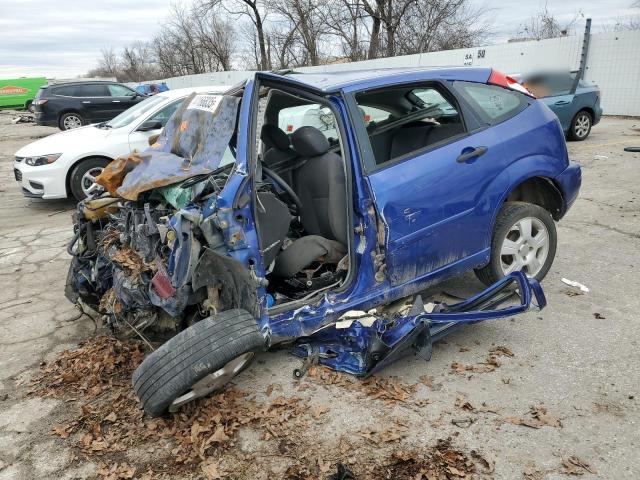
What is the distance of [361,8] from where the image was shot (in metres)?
28.2

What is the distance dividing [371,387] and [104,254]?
6.32 ft

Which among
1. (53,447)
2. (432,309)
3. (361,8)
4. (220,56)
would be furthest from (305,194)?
(220,56)

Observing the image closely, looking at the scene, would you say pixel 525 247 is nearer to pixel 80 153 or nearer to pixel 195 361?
pixel 195 361

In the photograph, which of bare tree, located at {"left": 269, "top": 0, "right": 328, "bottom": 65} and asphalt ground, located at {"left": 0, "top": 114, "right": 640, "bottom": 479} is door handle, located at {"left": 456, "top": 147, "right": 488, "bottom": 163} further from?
bare tree, located at {"left": 269, "top": 0, "right": 328, "bottom": 65}

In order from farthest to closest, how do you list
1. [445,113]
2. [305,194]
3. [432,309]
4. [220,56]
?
[220,56]
[445,113]
[305,194]
[432,309]

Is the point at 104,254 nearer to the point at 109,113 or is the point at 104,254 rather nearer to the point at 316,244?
the point at 316,244

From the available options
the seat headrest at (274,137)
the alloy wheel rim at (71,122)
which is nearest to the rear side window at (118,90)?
the alloy wheel rim at (71,122)

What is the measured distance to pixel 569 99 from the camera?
1081 cm

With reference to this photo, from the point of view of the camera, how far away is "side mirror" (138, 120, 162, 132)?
7.76 metres

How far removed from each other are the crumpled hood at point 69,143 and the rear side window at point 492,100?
5.88 metres

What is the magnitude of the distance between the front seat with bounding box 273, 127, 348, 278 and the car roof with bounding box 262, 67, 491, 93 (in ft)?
1.17

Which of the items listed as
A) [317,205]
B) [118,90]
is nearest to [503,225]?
[317,205]

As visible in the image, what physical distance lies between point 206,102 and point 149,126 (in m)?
4.81

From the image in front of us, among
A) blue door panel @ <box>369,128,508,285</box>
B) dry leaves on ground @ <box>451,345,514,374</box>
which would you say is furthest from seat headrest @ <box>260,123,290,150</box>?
dry leaves on ground @ <box>451,345,514,374</box>
